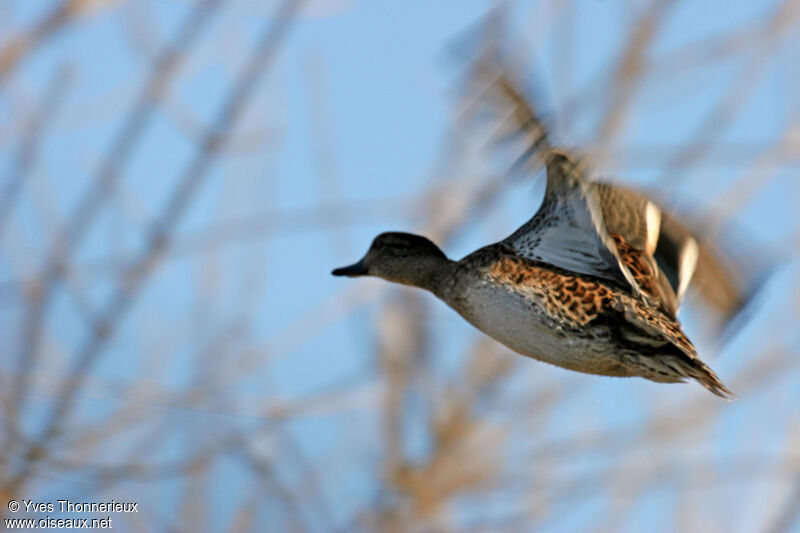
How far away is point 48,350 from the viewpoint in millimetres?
3490

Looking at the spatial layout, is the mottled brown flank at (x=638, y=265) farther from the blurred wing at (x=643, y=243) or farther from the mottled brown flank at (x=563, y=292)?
the mottled brown flank at (x=563, y=292)

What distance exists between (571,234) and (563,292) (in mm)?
175

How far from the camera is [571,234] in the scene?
2.44 meters

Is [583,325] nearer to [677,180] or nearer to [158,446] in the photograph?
[677,180]

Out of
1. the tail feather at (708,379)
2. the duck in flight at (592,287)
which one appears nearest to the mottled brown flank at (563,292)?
the duck in flight at (592,287)

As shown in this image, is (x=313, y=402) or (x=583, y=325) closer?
(x=583, y=325)

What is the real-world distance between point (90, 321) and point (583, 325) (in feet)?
3.70

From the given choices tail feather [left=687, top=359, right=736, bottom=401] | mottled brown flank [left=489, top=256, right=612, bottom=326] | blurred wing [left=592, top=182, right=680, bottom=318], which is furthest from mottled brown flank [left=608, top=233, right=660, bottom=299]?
tail feather [left=687, top=359, right=736, bottom=401]

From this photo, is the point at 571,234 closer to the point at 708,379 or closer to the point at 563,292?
the point at 563,292

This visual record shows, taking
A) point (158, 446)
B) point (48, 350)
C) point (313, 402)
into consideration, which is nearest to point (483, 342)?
point (313, 402)

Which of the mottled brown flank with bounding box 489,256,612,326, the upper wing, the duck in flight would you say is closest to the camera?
the upper wing

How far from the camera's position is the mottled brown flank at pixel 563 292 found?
2.52m

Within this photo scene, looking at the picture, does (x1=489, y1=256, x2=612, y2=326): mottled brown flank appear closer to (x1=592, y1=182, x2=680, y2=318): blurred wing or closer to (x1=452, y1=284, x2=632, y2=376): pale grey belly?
(x1=452, y1=284, x2=632, y2=376): pale grey belly

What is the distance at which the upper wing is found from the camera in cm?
229
